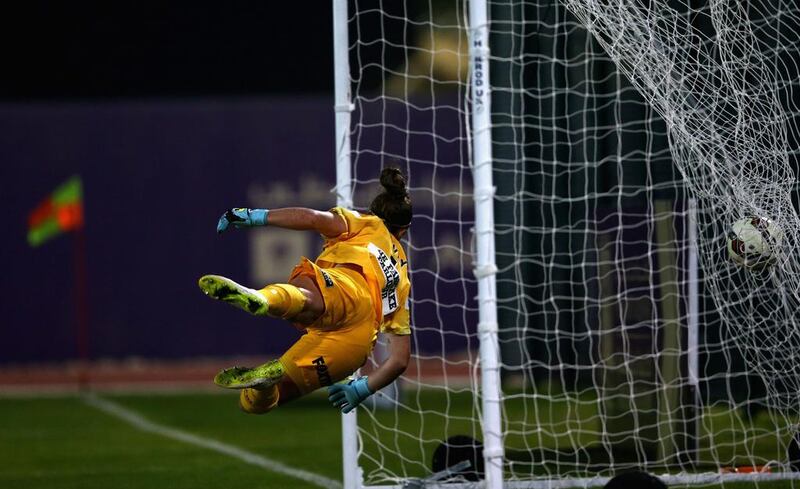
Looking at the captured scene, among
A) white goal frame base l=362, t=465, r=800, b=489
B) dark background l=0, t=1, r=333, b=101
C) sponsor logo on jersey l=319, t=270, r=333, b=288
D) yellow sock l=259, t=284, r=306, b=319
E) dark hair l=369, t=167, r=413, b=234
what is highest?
dark background l=0, t=1, r=333, b=101

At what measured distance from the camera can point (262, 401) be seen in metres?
7.16

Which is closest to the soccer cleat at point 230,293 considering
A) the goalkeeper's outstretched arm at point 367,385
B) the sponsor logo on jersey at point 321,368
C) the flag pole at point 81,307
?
the sponsor logo on jersey at point 321,368

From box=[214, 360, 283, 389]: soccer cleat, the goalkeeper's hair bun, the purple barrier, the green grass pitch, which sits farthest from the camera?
the purple barrier

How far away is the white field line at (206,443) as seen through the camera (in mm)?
8301

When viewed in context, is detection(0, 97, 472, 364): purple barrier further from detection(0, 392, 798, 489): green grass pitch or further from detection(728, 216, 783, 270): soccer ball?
detection(728, 216, 783, 270): soccer ball

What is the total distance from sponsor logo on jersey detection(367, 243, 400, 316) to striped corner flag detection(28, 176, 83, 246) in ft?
28.6

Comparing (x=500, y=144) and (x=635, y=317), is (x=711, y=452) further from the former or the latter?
(x=500, y=144)

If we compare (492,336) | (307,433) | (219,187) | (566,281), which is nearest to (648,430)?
(566,281)

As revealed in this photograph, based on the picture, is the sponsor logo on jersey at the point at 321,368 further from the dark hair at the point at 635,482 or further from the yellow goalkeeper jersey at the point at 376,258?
the dark hair at the point at 635,482

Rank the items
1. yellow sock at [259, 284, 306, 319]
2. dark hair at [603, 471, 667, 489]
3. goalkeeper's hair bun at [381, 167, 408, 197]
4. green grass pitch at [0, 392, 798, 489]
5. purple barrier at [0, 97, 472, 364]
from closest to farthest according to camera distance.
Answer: dark hair at [603, 471, 667, 489] → yellow sock at [259, 284, 306, 319] → goalkeeper's hair bun at [381, 167, 408, 197] → green grass pitch at [0, 392, 798, 489] → purple barrier at [0, 97, 472, 364]

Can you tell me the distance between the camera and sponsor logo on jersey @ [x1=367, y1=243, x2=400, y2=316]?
23.4 ft

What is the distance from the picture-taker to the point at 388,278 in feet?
23.5

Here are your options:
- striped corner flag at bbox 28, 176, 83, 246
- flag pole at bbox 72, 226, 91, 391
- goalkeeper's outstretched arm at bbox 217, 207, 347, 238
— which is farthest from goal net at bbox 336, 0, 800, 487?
flag pole at bbox 72, 226, 91, 391

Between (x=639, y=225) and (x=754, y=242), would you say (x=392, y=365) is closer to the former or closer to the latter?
(x=754, y=242)
